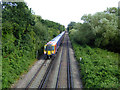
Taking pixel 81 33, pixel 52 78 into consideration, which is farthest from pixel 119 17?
pixel 52 78

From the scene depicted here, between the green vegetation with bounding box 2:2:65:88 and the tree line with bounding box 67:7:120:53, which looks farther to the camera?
the tree line with bounding box 67:7:120:53

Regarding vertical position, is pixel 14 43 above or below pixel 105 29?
below

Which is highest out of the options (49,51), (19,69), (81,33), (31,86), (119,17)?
(119,17)

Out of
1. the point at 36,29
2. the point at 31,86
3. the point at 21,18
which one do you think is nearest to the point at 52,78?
the point at 31,86

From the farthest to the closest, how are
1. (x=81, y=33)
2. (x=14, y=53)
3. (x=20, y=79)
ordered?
(x=81, y=33) → (x=14, y=53) → (x=20, y=79)

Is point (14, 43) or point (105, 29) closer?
point (14, 43)

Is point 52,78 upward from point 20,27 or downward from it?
downward

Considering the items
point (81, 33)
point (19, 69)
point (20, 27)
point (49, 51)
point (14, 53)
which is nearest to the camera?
point (19, 69)

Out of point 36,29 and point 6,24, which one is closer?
point 6,24

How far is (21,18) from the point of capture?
15.7 metres

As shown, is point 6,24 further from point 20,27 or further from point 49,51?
point 49,51

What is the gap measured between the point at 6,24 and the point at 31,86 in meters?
8.46

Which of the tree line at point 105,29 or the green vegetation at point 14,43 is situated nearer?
the green vegetation at point 14,43

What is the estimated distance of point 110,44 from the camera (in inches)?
937
